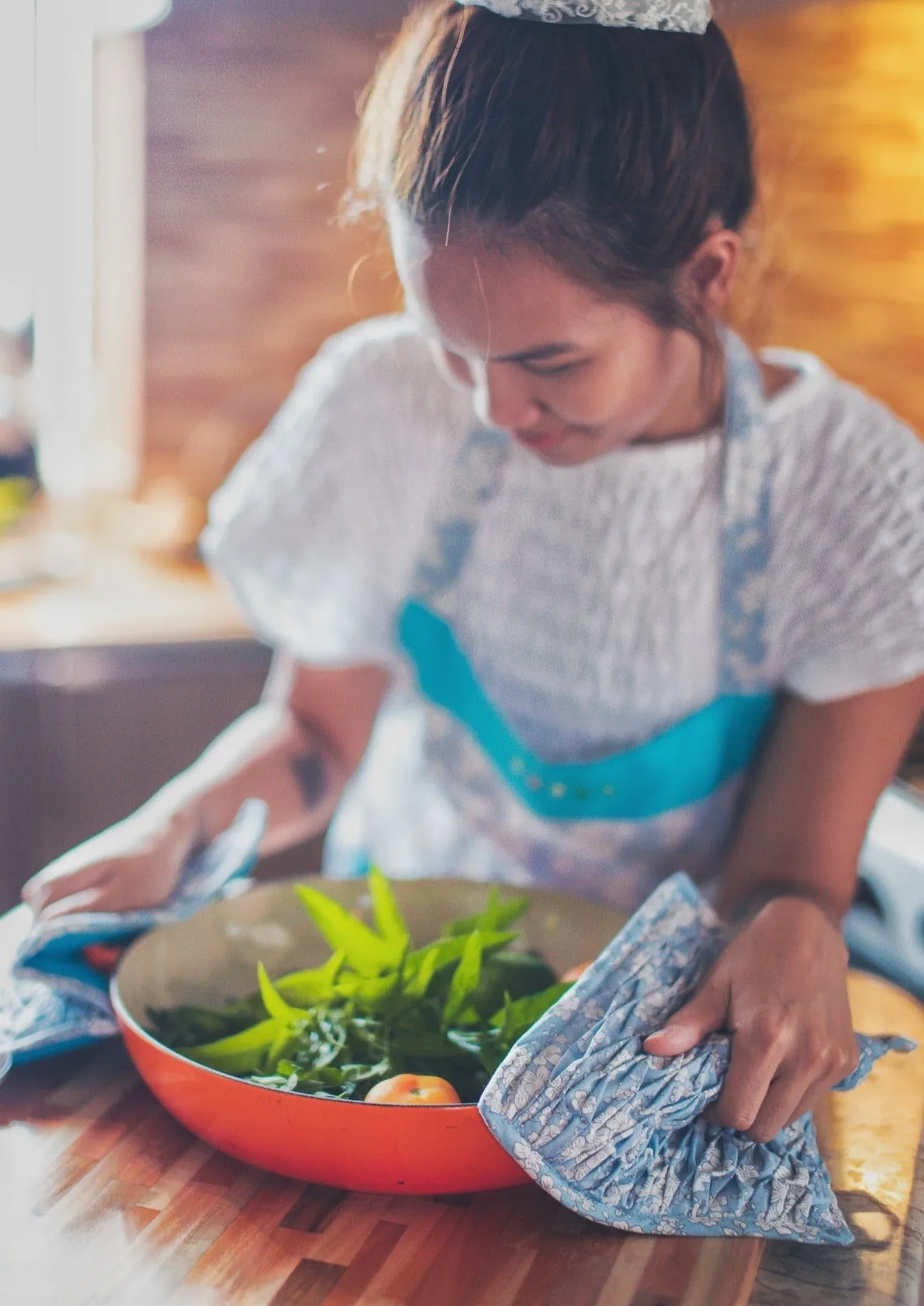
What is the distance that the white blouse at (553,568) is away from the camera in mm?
1094

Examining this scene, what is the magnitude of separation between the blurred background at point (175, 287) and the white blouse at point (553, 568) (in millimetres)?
820

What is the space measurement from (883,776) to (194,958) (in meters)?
0.55

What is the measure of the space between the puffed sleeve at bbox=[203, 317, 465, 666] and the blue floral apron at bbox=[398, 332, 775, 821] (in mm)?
30

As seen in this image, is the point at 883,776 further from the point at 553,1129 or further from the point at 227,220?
the point at 227,220

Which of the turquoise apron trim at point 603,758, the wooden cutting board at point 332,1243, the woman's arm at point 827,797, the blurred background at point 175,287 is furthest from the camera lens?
the blurred background at point 175,287

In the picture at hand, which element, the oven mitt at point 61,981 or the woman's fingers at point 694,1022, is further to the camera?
the oven mitt at point 61,981

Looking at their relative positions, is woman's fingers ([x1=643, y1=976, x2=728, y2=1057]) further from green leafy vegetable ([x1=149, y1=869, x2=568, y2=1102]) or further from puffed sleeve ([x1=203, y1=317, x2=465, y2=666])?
puffed sleeve ([x1=203, y1=317, x2=465, y2=666])

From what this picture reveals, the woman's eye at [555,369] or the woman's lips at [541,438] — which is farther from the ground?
the woman's eye at [555,369]

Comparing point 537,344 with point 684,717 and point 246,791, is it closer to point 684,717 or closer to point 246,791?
point 684,717

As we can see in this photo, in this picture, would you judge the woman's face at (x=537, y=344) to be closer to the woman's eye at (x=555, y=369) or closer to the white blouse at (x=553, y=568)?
the woman's eye at (x=555, y=369)

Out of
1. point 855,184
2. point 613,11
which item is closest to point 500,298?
point 613,11

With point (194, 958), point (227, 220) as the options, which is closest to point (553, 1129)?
point (194, 958)

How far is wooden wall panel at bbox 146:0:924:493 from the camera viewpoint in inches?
85.0

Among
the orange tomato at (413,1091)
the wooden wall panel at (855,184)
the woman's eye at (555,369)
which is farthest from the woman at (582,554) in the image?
the wooden wall panel at (855,184)
